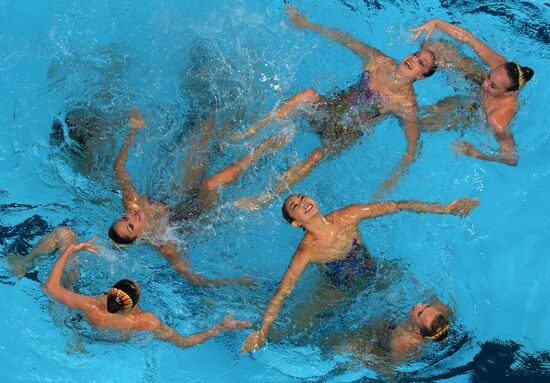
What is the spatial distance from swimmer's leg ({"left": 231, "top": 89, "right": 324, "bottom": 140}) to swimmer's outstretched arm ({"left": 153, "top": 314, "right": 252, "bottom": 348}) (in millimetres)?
1854

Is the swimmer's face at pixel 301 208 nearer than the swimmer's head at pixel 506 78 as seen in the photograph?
Yes

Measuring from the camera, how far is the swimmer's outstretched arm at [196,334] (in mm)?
4855

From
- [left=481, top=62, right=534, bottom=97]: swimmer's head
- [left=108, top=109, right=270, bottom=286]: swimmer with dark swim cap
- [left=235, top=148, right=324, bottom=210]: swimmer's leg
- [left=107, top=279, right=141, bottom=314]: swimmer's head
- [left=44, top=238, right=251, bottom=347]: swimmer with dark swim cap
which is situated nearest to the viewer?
[left=107, top=279, right=141, bottom=314]: swimmer's head

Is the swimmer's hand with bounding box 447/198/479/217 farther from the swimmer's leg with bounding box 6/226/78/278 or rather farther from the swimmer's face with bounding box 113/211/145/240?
the swimmer's leg with bounding box 6/226/78/278

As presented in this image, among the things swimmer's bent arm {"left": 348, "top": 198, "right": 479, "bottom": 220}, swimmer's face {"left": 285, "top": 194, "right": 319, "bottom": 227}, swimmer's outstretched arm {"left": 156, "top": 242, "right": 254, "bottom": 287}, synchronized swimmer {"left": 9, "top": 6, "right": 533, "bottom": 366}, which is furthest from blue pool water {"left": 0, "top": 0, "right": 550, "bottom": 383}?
swimmer's face {"left": 285, "top": 194, "right": 319, "bottom": 227}

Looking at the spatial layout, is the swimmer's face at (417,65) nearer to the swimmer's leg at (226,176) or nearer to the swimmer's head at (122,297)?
the swimmer's leg at (226,176)

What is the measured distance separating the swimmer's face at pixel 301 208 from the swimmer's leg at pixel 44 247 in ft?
7.61

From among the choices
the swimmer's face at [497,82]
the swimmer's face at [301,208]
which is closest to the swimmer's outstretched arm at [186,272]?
the swimmer's face at [301,208]

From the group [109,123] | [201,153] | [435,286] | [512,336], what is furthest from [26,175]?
[512,336]

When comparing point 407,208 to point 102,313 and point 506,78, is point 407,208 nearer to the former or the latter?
point 506,78

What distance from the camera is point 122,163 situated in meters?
5.38

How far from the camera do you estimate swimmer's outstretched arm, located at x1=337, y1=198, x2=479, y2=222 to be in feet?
15.3

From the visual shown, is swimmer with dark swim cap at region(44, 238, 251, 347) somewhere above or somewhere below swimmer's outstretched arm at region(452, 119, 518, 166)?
below

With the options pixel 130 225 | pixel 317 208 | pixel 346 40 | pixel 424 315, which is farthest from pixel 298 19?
pixel 424 315
